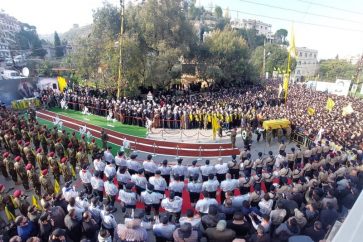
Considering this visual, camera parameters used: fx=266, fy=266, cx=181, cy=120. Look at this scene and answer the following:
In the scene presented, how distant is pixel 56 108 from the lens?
2273 centimetres

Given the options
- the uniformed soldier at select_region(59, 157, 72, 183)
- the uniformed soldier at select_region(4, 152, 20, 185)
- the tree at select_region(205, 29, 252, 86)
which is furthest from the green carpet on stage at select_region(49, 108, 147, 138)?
the tree at select_region(205, 29, 252, 86)

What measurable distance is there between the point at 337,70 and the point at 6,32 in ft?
312

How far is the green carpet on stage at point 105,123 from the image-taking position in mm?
17016

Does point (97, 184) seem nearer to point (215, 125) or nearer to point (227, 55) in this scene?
point (215, 125)

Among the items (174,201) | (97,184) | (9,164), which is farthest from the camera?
(9,164)

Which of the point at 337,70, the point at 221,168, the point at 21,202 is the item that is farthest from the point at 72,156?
the point at 337,70

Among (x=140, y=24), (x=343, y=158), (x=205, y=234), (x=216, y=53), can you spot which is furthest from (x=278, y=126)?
(x=216, y=53)

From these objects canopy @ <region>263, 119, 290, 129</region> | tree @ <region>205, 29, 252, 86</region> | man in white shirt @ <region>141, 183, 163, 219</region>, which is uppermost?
tree @ <region>205, 29, 252, 86</region>

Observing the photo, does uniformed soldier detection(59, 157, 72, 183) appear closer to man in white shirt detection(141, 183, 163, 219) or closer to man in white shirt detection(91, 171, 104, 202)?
man in white shirt detection(91, 171, 104, 202)

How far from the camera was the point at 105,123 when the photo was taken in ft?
61.0

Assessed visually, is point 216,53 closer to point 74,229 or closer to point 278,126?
point 278,126

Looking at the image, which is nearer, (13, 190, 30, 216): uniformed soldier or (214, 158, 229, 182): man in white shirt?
(13, 190, 30, 216): uniformed soldier

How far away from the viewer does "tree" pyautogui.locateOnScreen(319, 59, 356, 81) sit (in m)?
58.6

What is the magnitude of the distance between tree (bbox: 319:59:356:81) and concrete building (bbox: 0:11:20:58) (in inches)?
2981
